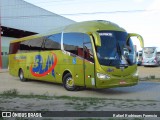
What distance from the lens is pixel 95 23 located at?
1758cm

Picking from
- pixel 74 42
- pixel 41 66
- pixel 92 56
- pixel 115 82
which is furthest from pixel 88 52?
pixel 41 66

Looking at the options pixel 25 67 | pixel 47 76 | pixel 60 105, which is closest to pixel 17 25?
pixel 25 67

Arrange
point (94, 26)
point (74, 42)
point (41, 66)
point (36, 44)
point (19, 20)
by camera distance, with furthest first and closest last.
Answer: point (19, 20) → point (36, 44) → point (41, 66) → point (74, 42) → point (94, 26)

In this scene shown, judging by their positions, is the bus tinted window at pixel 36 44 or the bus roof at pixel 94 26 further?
the bus tinted window at pixel 36 44

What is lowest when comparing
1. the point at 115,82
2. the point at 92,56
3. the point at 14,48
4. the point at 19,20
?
the point at 115,82

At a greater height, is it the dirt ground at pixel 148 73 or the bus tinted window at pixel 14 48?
the bus tinted window at pixel 14 48

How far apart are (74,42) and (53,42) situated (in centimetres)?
263

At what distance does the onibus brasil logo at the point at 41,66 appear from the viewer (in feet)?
66.6

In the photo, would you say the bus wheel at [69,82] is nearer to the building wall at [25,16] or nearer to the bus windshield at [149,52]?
the building wall at [25,16]

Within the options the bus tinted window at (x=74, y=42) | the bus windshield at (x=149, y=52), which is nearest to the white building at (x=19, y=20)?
the bus windshield at (x=149, y=52)

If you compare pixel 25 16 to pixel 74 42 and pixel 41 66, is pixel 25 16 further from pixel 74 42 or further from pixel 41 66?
pixel 74 42

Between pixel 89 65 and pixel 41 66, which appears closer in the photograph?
pixel 89 65

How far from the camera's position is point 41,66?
21750 millimetres

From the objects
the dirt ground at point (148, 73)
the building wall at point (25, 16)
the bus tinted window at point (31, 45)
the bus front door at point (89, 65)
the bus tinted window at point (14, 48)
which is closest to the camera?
the bus front door at point (89, 65)
